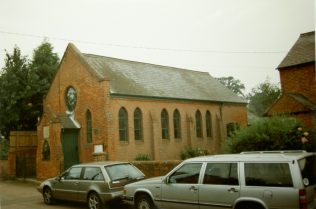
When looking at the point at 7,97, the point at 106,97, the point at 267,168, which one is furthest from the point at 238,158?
the point at 7,97

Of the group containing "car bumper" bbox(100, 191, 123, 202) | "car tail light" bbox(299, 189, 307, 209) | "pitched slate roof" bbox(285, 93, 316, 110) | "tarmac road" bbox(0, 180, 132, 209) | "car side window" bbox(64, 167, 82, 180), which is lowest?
"tarmac road" bbox(0, 180, 132, 209)

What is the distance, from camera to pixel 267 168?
8227mm

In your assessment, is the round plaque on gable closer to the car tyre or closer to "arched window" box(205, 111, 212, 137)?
"arched window" box(205, 111, 212, 137)

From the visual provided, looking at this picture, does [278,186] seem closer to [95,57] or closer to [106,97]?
[106,97]

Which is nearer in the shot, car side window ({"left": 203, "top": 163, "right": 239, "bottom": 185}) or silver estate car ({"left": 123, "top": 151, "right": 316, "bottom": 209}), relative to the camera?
silver estate car ({"left": 123, "top": 151, "right": 316, "bottom": 209})

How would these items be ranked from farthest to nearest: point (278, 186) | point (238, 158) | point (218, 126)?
point (218, 126) → point (238, 158) → point (278, 186)

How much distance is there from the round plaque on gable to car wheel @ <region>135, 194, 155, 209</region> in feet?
49.3

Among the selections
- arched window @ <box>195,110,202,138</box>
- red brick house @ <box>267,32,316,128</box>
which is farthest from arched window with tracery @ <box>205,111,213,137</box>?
red brick house @ <box>267,32,316,128</box>

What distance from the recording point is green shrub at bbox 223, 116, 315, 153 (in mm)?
13648

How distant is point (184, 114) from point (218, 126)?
188 inches

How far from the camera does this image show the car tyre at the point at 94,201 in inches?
475

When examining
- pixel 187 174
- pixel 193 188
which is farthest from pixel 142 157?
pixel 193 188

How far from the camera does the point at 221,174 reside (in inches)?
354

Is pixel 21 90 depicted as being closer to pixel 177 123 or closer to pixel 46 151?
pixel 46 151
